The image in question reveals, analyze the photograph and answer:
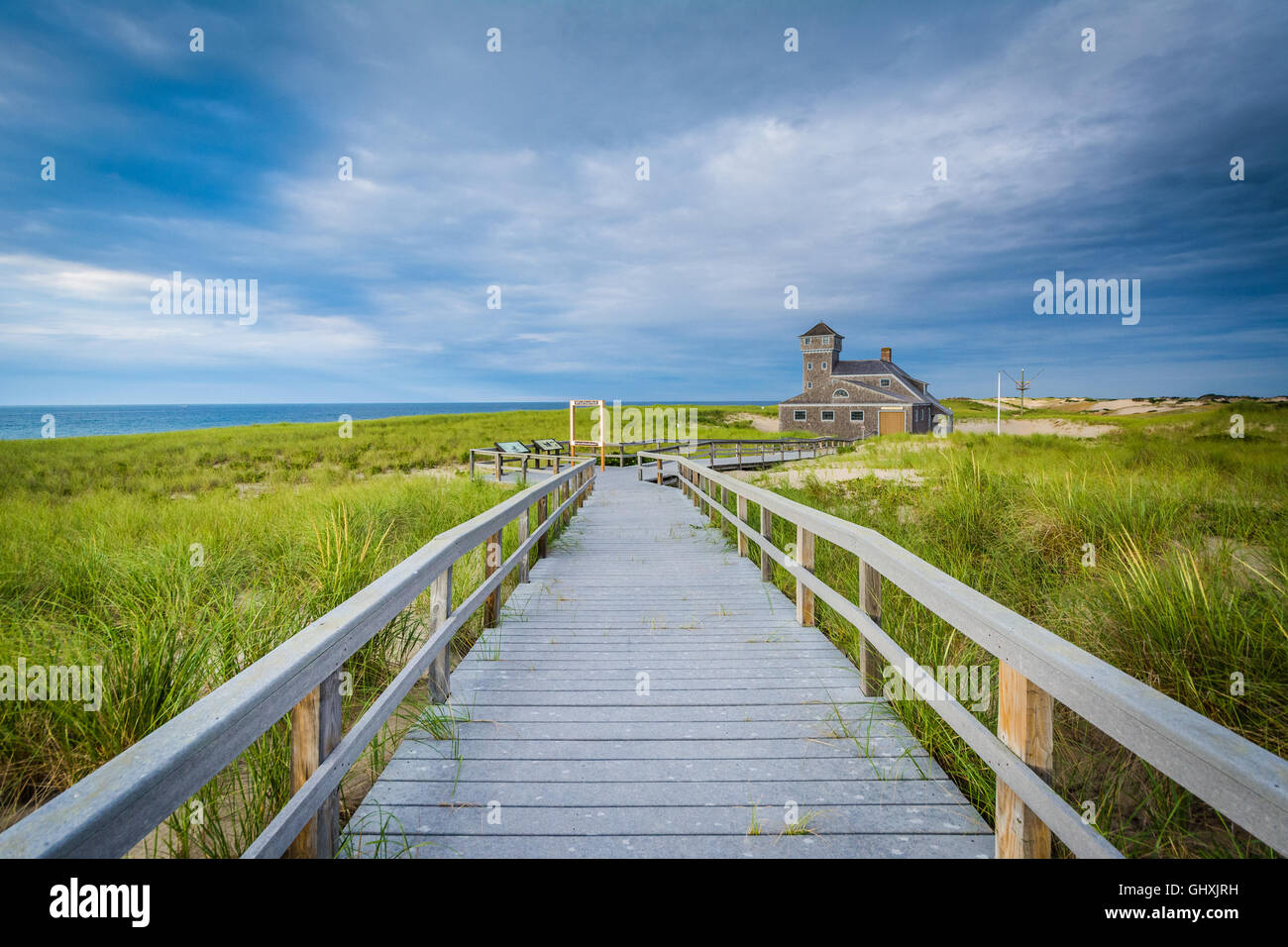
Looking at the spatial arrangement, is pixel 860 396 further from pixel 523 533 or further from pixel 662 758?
pixel 662 758

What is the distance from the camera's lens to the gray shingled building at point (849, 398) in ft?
144

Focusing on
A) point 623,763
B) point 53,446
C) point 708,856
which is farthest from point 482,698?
point 53,446

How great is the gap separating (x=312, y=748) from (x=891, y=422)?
45.5 m

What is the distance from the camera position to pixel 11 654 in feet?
10.9

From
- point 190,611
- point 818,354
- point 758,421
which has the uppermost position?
point 818,354

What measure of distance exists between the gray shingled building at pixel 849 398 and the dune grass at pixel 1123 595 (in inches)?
1374

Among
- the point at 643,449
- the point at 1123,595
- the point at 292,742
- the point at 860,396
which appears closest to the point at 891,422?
the point at 860,396

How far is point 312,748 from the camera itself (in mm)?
2105

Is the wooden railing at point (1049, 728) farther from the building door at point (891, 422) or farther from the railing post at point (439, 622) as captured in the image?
the building door at point (891, 422)

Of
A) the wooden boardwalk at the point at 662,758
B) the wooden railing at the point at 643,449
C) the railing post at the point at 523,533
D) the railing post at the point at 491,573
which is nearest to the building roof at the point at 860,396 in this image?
the wooden railing at the point at 643,449
